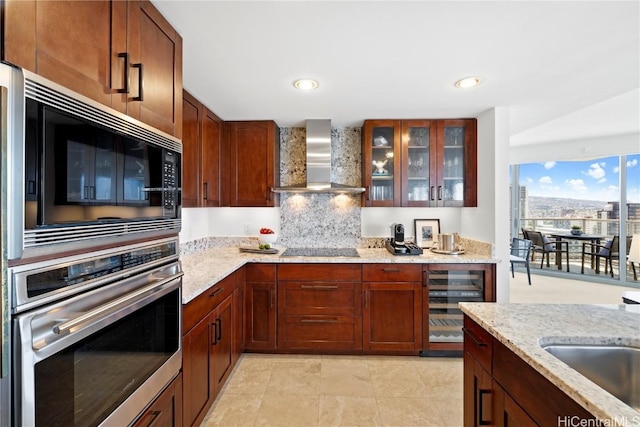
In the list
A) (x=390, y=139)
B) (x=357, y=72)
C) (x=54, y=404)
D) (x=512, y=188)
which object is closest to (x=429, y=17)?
(x=357, y=72)

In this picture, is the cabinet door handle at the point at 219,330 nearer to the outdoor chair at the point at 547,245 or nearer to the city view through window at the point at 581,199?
the outdoor chair at the point at 547,245

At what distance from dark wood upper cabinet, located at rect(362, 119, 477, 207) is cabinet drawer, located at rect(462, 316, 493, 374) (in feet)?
5.92

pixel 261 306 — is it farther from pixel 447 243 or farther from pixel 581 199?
pixel 581 199

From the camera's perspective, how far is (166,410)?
1.34 m

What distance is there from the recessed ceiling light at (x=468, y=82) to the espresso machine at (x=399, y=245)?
141 cm

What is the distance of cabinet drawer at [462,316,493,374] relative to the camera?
119 cm

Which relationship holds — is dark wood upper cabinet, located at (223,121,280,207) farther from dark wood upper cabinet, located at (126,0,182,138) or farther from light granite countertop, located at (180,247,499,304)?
dark wood upper cabinet, located at (126,0,182,138)

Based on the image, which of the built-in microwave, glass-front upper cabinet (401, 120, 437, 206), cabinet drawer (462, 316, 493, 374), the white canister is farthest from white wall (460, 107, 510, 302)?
the built-in microwave

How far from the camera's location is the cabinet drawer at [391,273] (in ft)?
8.77

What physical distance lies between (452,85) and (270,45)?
143 cm

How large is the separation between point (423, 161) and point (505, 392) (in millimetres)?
Answer: 2393

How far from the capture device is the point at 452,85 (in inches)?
88.0

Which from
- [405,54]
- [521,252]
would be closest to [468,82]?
[405,54]

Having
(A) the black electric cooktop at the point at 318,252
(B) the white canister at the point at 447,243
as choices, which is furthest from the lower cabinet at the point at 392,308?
(B) the white canister at the point at 447,243
